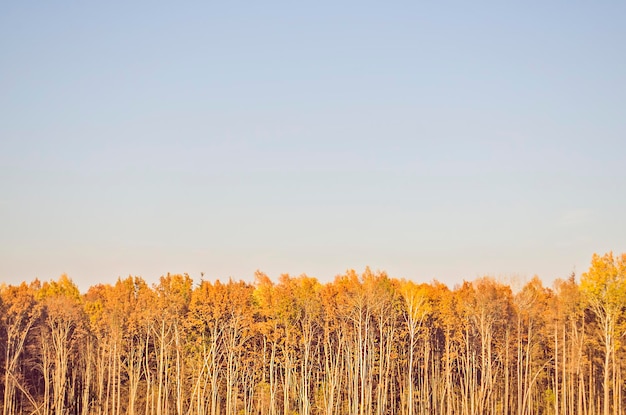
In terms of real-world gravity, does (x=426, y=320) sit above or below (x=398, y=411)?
above

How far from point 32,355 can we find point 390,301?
38.8 m

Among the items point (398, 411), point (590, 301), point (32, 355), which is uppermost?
point (590, 301)

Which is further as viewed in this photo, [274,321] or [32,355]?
[32,355]

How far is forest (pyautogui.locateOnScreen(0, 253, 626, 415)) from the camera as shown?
204 feet

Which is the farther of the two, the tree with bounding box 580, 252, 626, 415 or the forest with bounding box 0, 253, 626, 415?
the forest with bounding box 0, 253, 626, 415

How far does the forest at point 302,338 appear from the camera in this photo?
6231 cm

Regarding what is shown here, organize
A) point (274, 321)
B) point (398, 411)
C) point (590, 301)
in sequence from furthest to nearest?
point (398, 411), point (274, 321), point (590, 301)

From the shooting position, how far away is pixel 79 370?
76125 millimetres

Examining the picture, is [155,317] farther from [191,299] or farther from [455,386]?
[455,386]

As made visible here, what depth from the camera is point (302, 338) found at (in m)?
65.1

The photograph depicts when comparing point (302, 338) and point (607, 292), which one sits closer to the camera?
point (607, 292)

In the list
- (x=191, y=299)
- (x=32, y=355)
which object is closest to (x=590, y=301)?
(x=191, y=299)

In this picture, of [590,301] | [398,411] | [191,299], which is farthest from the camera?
[398,411]

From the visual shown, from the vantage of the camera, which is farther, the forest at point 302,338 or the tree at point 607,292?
the forest at point 302,338
